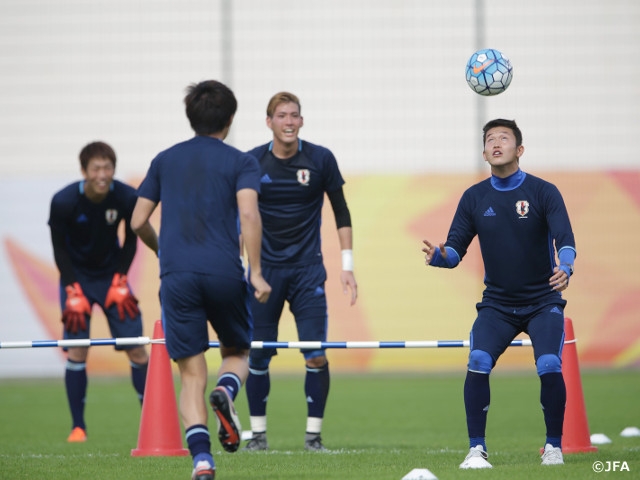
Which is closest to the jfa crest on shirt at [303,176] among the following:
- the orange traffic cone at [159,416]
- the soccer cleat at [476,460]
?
the orange traffic cone at [159,416]

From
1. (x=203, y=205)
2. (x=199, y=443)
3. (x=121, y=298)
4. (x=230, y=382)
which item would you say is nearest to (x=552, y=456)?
(x=230, y=382)

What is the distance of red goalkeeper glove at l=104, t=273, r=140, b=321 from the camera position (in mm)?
9992

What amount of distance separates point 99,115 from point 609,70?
7660 millimetres

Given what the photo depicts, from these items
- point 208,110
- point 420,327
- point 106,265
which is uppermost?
point 208,110

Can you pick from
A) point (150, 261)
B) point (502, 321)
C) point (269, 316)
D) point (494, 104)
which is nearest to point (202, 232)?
point (502, 321)

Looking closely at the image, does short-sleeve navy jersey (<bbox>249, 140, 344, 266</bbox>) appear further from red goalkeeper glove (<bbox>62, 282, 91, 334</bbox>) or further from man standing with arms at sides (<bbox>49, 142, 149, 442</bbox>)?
red goalkeeper glove (<bbox>62, 282, 91, 334</bbox>)

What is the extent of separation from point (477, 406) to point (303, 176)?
2.55 m

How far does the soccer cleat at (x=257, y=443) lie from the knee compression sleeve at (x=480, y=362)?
2.16 meters

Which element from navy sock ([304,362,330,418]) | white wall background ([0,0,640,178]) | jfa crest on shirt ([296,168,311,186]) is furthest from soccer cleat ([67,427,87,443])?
white wall background ([0,0,640,178])

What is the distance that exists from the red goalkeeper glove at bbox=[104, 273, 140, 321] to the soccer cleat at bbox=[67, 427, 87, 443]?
0.96 meters

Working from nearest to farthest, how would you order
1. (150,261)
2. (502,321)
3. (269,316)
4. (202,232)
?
(202,232) → (502,321) → (269,316) → (150,261)

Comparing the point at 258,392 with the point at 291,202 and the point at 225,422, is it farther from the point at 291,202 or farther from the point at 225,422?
the point at 225,422

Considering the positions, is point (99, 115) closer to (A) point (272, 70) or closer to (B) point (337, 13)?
(A) point (272, 70)

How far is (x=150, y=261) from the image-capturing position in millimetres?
17078
